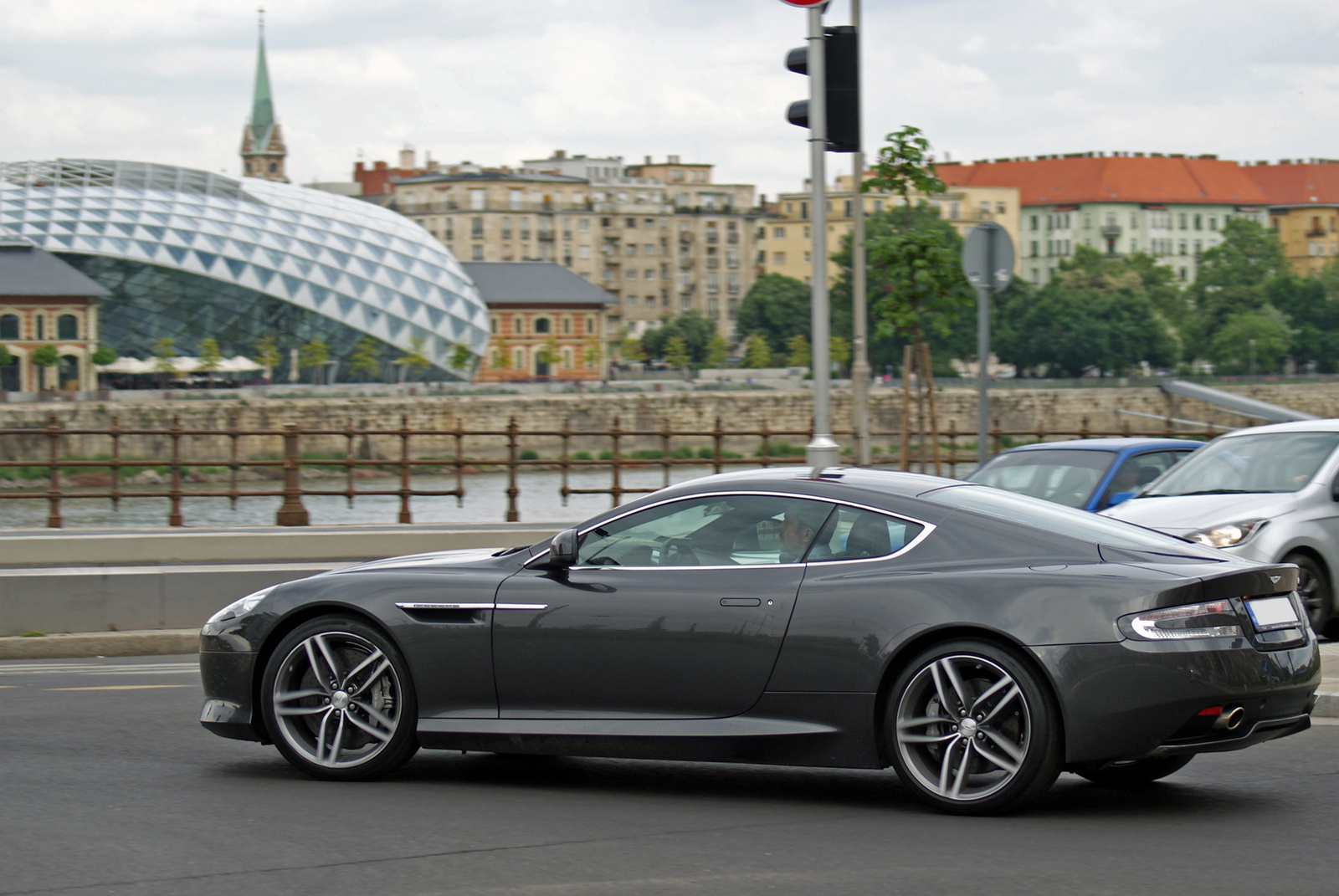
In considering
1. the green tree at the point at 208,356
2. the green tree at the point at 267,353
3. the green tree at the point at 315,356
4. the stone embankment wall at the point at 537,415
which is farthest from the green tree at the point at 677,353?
the green tree at the point at 208,356

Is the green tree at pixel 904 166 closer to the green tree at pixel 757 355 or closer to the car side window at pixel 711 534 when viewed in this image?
the car side window at pixel 711 534

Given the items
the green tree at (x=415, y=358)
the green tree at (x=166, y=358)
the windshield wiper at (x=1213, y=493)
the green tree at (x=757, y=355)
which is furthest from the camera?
the green tree at (x=757, y=355)

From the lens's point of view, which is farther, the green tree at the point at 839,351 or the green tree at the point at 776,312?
the green tree at the point at 776,312

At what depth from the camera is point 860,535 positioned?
5.73 metres

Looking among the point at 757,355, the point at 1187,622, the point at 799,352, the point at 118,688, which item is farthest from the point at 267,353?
the point at 1187,622

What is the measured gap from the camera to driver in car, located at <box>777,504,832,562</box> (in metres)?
5.75

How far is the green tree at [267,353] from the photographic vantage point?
93.0 meters

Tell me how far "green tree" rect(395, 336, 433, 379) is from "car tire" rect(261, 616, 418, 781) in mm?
89735

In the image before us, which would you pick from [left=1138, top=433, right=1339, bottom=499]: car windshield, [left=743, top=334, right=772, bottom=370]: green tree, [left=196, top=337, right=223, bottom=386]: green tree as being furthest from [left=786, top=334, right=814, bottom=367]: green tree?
[left=1138, top=433, right=1339, bottom=499]: car windshield

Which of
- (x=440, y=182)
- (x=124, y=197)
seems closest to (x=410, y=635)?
(x=124, y=197)

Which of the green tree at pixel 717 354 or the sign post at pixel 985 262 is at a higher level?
the green tree at pixel 717 354

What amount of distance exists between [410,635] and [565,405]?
82.8 meters

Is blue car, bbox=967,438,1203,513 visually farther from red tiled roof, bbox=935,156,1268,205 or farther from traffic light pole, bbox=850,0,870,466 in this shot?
red tiled roof, bbox=935,156,1268,205

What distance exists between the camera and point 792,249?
159750 mm
